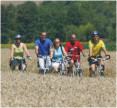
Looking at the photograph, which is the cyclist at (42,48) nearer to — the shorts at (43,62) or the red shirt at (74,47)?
the shorts at (43,62)

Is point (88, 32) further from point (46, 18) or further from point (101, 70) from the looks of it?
point (101, 70)

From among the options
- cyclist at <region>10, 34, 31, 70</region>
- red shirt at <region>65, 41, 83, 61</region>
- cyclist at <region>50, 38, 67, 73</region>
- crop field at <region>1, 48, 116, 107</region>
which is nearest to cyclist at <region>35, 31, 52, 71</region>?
cyclist at <region>50, 38, 67, 73</region>

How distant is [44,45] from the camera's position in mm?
13383

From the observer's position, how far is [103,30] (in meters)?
133

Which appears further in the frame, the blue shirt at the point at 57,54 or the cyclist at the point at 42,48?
the cyclist at the point at 42,48

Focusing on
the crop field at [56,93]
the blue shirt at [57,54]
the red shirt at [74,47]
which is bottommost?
the crop field at [56,93]

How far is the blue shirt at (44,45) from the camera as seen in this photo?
1340 cm

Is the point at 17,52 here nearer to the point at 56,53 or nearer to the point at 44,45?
the point at 44,45

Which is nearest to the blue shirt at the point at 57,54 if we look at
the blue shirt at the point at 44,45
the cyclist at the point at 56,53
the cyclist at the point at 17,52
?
the cyclist at the point at 56,53

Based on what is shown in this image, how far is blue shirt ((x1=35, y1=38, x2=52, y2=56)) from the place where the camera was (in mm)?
13398

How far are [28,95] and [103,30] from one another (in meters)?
127

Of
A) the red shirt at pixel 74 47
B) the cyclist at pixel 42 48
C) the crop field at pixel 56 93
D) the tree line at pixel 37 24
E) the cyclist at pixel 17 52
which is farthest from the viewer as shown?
the tree line at pixel 37 24

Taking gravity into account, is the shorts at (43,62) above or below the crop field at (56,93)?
above

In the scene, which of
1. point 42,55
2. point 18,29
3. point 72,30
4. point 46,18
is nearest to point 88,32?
point 72,30
